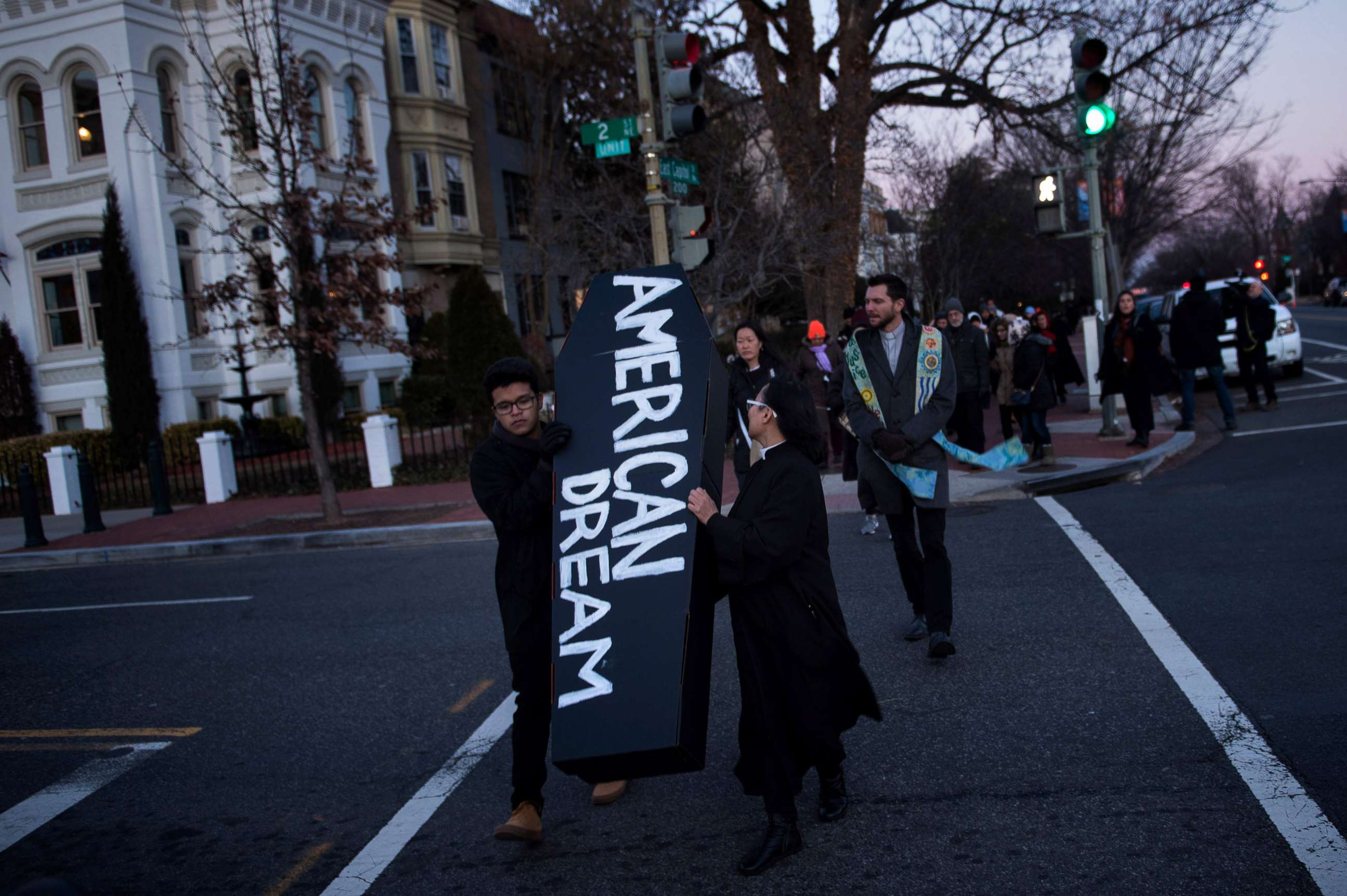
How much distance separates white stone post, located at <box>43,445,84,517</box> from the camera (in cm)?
1803

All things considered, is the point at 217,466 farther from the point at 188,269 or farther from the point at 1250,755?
the point at 1250,755

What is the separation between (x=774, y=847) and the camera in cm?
381

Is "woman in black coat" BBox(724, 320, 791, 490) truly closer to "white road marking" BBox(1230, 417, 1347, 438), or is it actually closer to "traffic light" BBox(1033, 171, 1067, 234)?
"traffic light" BBox(1033, 171, 1067, 234)

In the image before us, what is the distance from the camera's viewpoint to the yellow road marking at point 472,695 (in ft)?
19.9

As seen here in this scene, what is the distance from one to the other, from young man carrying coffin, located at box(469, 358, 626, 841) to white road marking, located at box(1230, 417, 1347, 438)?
11.9 metres

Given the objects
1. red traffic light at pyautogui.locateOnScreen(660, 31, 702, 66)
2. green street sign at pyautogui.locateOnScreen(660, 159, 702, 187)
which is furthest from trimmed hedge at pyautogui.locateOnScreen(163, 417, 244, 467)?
red traffic light at pyautogui.locateOnScreen(660, 31, 702, 66)

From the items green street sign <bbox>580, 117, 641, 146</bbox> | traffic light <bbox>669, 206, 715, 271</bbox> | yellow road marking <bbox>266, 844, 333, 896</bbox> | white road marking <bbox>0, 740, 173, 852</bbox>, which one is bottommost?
yellow road marking <bbox>266, 844, 333, 896</bbox>

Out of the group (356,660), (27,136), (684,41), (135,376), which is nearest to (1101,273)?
(684,41)

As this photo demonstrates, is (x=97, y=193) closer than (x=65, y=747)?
No

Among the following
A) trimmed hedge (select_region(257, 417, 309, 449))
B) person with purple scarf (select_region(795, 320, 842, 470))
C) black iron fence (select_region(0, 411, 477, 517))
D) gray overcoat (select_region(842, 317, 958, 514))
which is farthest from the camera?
trimmed hedge (select_region(257, 417, 309, 449))

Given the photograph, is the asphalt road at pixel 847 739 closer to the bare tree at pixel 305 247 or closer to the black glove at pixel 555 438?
the black glove at pixel 555 438

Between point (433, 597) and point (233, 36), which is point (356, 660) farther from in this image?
point (233, 36)

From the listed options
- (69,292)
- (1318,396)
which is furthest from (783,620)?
(69,292)

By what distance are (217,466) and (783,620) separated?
51.7ft
